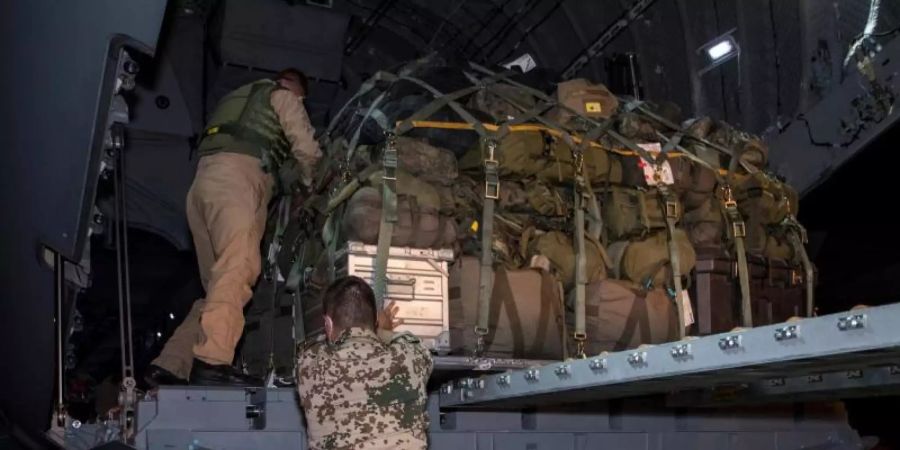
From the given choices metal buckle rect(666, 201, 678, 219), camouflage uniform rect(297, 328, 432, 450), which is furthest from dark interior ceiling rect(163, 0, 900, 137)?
camouflage uniform rect(297, 328, 432, 450)

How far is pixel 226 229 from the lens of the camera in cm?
456

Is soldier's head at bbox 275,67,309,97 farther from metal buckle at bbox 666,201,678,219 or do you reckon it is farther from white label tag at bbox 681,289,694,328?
white label tag at bbox 681,289,694,328

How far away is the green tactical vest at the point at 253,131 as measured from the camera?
4.77 metres

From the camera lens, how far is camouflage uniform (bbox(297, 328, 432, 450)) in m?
3.30

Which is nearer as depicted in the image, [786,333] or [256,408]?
[786,333]

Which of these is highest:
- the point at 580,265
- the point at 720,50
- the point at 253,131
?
the point at 720,50

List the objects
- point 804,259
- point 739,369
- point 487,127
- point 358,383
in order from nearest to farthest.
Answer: point 739,369 → point 358,383 → point 487,127 → point 804,259

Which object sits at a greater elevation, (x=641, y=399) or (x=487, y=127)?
(x=487, y=127)

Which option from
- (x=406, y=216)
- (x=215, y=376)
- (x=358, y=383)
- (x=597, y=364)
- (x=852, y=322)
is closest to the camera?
(x=852, y=322)

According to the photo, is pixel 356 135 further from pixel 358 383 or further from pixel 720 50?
pixel 720 50

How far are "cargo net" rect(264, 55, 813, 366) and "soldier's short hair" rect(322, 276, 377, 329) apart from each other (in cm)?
52

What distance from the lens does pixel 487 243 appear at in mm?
4113

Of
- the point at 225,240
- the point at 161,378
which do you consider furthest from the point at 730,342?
the point at 161,378

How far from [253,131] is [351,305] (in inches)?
68.2
